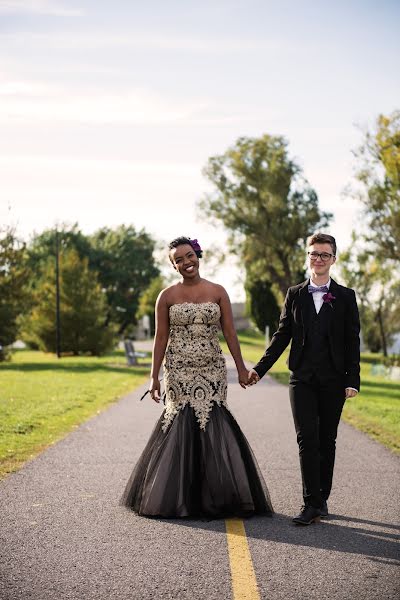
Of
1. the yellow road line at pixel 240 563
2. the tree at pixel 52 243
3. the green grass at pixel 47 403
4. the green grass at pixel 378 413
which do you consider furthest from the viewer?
the tree at pixel 52 243

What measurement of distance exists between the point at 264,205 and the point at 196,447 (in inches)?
2141

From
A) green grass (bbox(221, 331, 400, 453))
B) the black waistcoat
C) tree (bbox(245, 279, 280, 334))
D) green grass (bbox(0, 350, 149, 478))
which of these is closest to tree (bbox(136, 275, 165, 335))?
tree (bbox(245, 279, 280, 334))

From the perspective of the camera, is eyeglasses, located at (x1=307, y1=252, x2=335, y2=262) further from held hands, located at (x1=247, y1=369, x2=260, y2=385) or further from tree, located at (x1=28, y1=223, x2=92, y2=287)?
tree, located at (x1=28, y1=223, x2=92, y2=287)

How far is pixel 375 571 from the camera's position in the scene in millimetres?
5242

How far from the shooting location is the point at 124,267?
9069 centimetres

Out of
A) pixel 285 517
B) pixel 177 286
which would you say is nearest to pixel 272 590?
pixel 285 517

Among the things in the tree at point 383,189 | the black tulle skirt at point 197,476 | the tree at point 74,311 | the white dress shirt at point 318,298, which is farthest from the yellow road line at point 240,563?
the tree at point 74,311

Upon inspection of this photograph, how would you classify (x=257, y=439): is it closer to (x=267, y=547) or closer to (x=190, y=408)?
(x=190, y=408)

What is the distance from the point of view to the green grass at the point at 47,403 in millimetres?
11350

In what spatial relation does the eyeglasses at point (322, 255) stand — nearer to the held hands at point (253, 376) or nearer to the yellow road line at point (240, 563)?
the held hands at point (253, 376)

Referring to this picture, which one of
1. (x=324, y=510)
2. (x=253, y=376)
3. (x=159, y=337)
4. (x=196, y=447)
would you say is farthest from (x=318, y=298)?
(x=324, y=510)

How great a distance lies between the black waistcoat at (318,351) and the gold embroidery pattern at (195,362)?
78cm

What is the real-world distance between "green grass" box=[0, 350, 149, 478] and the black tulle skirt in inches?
97.5

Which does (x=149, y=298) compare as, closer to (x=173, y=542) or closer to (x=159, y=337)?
(x=159, y=337)
